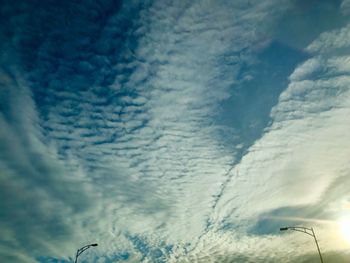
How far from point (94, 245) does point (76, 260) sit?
2741 millimetres

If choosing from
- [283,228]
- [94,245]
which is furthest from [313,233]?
[94,245]

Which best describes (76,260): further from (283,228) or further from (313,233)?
(313,233)

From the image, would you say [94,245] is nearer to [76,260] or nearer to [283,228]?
[76,260]

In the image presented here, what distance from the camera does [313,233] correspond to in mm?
43531

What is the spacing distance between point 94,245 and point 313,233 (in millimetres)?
27166

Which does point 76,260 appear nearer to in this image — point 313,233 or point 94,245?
point 94,245

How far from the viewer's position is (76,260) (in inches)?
1759

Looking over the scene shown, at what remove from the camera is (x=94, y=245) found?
4547 cm

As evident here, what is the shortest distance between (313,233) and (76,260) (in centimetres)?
2934

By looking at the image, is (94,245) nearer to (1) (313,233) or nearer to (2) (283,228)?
(2) (283,228)

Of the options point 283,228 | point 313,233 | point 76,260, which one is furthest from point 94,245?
point 313,233

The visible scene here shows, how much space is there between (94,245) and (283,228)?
23.5m

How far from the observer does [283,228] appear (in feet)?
141
